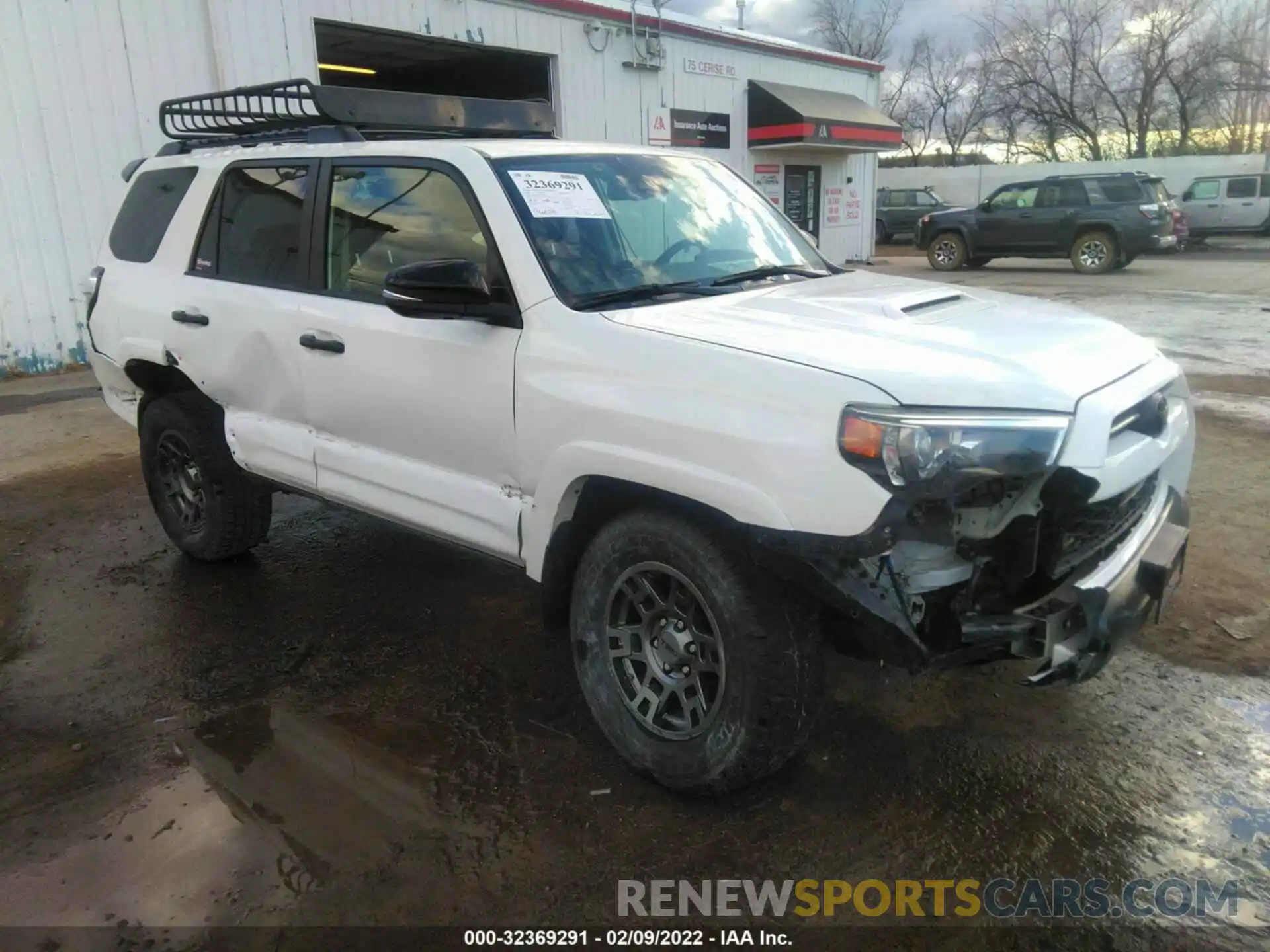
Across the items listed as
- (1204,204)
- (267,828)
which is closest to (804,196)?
(1204,204)

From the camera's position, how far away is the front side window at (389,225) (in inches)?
133

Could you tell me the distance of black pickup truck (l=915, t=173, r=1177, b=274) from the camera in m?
18.2

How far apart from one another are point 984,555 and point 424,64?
1549 centimetres

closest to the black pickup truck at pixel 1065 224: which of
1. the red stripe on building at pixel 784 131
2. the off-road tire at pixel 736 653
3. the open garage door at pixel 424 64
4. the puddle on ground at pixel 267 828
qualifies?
the red stripe on building at pixel 784 131

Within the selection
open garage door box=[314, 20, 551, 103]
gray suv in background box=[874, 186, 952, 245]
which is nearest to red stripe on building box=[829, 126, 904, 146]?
open garage door box=[314, 20, 551, 103]

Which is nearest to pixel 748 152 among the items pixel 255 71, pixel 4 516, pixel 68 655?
pixel 255 71

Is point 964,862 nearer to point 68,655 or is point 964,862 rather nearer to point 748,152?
point 68,655

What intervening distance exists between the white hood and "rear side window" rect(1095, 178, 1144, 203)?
17477 mm

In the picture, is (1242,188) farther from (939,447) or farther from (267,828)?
(267,828)

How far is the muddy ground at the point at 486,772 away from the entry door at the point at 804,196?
16274 mm

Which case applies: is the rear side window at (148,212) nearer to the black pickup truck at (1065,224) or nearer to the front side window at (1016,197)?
the black pickup truck at (1065,224)

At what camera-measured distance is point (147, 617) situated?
4.32 m

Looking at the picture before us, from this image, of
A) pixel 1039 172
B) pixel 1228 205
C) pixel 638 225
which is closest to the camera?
pixel 638 225

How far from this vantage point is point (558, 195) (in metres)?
3.30
